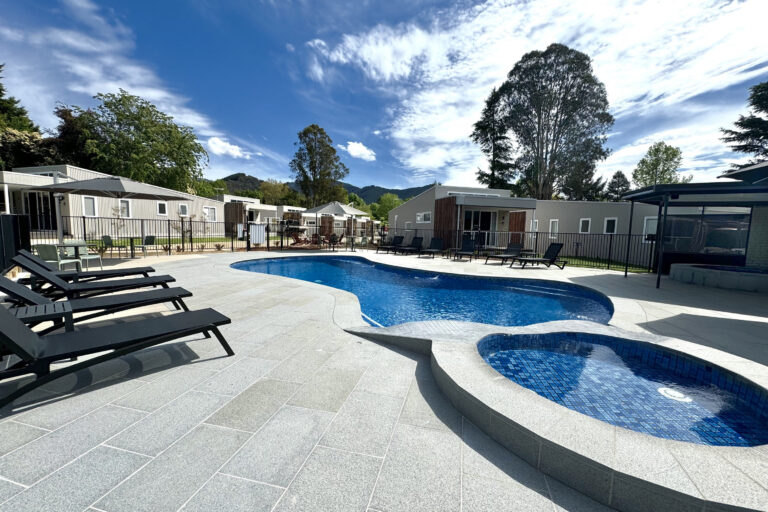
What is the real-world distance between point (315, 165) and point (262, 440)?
3583 cm

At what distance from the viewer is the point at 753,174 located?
5.87m

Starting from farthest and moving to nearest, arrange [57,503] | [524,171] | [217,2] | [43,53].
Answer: [524,171] → [43,53] → [217,2] → [57,503]

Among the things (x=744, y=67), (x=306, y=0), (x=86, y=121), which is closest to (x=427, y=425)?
(x=306, y=0)

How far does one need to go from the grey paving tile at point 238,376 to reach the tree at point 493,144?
1179 inches

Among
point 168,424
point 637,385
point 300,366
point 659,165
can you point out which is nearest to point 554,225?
point 637,385

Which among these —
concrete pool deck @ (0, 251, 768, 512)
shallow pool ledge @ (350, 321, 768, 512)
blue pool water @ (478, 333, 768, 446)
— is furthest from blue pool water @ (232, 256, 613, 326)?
shallow pool ledge @ (350, 321, 768, 512)

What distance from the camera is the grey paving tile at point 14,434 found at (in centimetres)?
174

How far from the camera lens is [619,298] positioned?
6094 millimetres

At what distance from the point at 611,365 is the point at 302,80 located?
17733 millimetres

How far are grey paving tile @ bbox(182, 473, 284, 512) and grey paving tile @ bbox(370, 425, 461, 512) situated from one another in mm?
526

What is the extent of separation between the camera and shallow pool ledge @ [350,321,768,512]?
1.37 m

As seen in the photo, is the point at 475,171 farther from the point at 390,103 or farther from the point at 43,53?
the point at 43,53

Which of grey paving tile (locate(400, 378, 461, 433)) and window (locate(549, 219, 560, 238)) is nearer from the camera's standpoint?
grey paving tile (locate(400, 378, 461, 433))

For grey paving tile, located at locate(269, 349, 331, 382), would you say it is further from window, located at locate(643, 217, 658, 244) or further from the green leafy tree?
the green leafy tree
